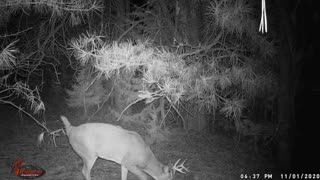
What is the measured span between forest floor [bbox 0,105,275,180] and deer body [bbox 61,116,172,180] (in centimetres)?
71

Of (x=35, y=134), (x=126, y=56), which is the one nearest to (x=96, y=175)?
(x=126, y=56)

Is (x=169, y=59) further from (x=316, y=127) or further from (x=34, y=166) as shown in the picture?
(x=316, y=127)

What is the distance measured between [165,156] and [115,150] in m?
2.56

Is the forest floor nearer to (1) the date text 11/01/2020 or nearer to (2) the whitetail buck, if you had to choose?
(1) the date text 11/01/2020

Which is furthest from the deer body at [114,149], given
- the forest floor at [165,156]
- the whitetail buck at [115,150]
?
the forest floor at [165,156]

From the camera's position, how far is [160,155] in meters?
8.52

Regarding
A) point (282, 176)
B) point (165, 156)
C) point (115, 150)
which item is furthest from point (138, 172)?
point (282, 176)

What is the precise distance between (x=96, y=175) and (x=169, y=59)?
10.1ft

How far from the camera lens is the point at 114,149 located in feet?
20.4

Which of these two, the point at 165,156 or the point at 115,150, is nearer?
the point at 115,150

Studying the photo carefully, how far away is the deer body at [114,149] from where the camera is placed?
6164 millimetres

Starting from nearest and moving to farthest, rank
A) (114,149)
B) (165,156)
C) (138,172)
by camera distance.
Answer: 1. (138,172)
2. (114,149)
3. (165,156)

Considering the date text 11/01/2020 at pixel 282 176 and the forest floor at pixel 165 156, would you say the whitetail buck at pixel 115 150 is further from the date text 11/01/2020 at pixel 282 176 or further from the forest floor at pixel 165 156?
the date text 11/01/2020 at pixel 282 176

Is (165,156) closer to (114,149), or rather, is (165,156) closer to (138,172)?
(138,172)
